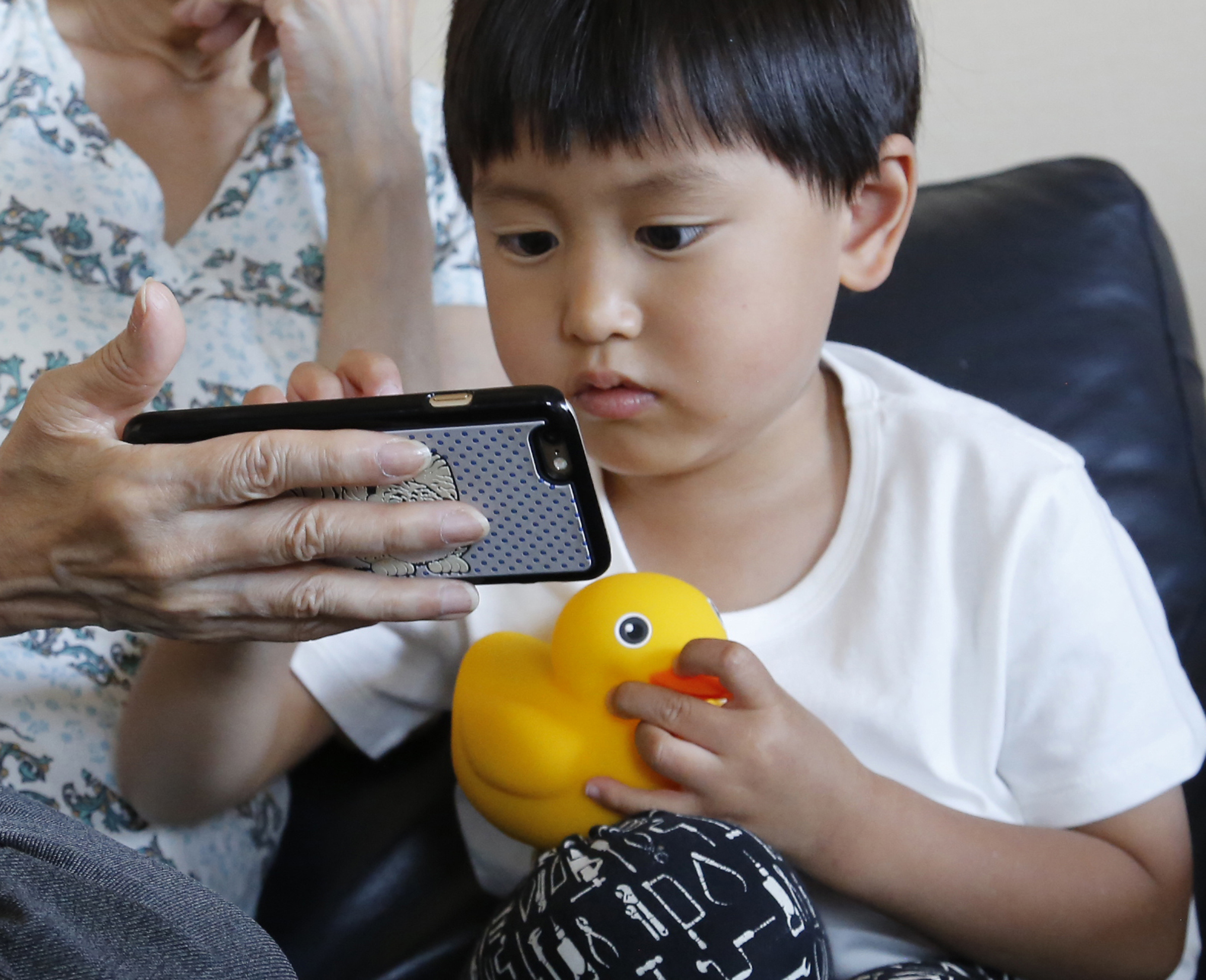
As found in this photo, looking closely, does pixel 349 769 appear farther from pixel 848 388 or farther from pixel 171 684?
pixel 848 388

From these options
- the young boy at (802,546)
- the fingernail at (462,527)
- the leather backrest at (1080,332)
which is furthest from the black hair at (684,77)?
the leather backrest at (1080,332)

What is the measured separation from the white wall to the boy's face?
80cm

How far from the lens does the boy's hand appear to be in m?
0.69

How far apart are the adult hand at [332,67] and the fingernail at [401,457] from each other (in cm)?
57

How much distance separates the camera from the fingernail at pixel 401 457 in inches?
22.8

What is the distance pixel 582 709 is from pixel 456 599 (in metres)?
0.14

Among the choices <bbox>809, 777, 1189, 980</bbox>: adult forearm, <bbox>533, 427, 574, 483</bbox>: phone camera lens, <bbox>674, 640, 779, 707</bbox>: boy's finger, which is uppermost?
<bbox>533, 427, 574, 483</bbox>: phone camera lens

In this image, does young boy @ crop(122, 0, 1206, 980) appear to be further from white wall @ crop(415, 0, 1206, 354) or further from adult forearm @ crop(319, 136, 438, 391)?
white wall @ crop(415, 0, 1206, 354)

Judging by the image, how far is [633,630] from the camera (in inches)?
28.0

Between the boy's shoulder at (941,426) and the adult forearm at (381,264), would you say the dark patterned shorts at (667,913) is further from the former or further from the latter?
the adult forearm at (381,264)

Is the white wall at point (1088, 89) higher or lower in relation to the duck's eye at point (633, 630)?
higher

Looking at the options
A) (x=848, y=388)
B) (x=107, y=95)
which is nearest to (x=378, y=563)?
(x=848, y=388)

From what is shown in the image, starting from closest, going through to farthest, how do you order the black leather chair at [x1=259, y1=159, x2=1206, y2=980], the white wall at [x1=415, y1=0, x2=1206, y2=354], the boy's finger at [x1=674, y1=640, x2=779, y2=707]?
the boy's finger at [x1=674, y1=640, x2=779, y2=707] < the black leather chair at [x1=259, y1=159, x2=1206, y2=980] < the white wall at [x1=415, y1=0, x2=1206, y2=354]

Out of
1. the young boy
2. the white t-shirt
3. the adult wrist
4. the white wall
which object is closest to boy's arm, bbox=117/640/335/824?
the young boy
